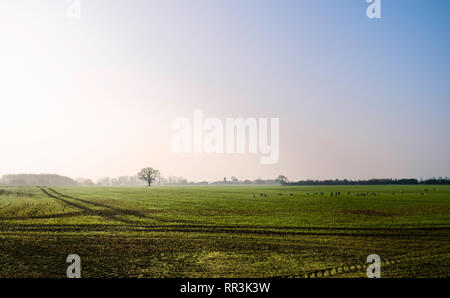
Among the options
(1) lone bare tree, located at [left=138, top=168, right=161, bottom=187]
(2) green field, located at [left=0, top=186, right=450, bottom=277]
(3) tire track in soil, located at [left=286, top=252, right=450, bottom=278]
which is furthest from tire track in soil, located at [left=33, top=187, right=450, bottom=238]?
(1) lone bare tree, located at [left=138, top=168, right=161, bottom=187]

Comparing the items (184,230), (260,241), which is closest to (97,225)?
(184,230)

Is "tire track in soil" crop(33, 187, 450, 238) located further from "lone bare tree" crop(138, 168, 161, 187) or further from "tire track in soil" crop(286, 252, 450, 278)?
"lone bare tree" crop(138, 168, 161, 187)

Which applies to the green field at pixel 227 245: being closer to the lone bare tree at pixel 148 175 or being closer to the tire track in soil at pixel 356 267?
the tire track in soil at pixel 356 267

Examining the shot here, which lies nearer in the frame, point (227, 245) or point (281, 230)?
point (227, 245)

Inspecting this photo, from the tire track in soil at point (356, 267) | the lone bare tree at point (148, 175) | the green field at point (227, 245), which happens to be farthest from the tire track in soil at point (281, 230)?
the lone bare tree at point (148, 175)

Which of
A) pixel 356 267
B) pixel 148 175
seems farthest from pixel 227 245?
pixel 148 175

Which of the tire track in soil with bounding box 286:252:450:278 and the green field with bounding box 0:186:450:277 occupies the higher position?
the tire track in soil with bounding box 286:252:450:278

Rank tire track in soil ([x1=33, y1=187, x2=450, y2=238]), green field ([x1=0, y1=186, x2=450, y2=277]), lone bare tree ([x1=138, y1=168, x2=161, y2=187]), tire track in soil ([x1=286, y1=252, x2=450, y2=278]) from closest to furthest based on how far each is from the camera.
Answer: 1. tire track in soil ([x1=286, y1=252, x2=450, y2=278])
2. green field ([x1=0, y1=186, x2=450, y2=277])
3. tire track in soil ([x1=33, y1=187, x2=450, y2=238])
4. lone bare tree ([x1=138, y1=168, x2=161, y2=187])

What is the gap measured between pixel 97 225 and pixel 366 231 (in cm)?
2883

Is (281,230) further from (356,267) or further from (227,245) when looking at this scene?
(356,267)
